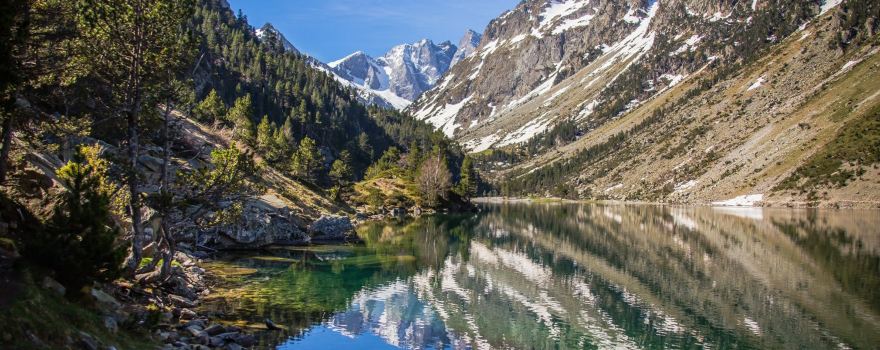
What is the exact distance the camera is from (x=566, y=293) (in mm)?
48812

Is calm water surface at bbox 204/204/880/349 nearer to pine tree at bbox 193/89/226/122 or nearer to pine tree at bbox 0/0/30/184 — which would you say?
pine tree at bbox 0/0/30/184

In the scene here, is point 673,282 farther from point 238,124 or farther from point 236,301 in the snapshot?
point 238,124

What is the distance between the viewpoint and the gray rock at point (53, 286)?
19.0m

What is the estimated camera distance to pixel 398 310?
41.3 m

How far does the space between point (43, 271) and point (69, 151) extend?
26612mm

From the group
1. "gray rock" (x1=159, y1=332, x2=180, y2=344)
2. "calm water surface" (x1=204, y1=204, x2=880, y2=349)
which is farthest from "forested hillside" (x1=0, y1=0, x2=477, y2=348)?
"calm water surface" (x1=204, y1=204, x2=880, y2=349)

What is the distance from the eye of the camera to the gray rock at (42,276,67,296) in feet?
62.4

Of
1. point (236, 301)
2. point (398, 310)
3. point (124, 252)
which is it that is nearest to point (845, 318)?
point (398, 310)

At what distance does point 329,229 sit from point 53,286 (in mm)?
62178

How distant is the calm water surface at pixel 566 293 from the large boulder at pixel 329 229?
429 cm

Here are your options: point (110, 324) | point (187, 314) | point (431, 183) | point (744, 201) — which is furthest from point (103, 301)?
point (744, 201)

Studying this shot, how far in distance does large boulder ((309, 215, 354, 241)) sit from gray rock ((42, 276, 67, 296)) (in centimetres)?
5960

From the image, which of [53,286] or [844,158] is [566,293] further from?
[844,158]

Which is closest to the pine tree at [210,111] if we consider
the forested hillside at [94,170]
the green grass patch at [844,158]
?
the forested hillside at [94,170]
